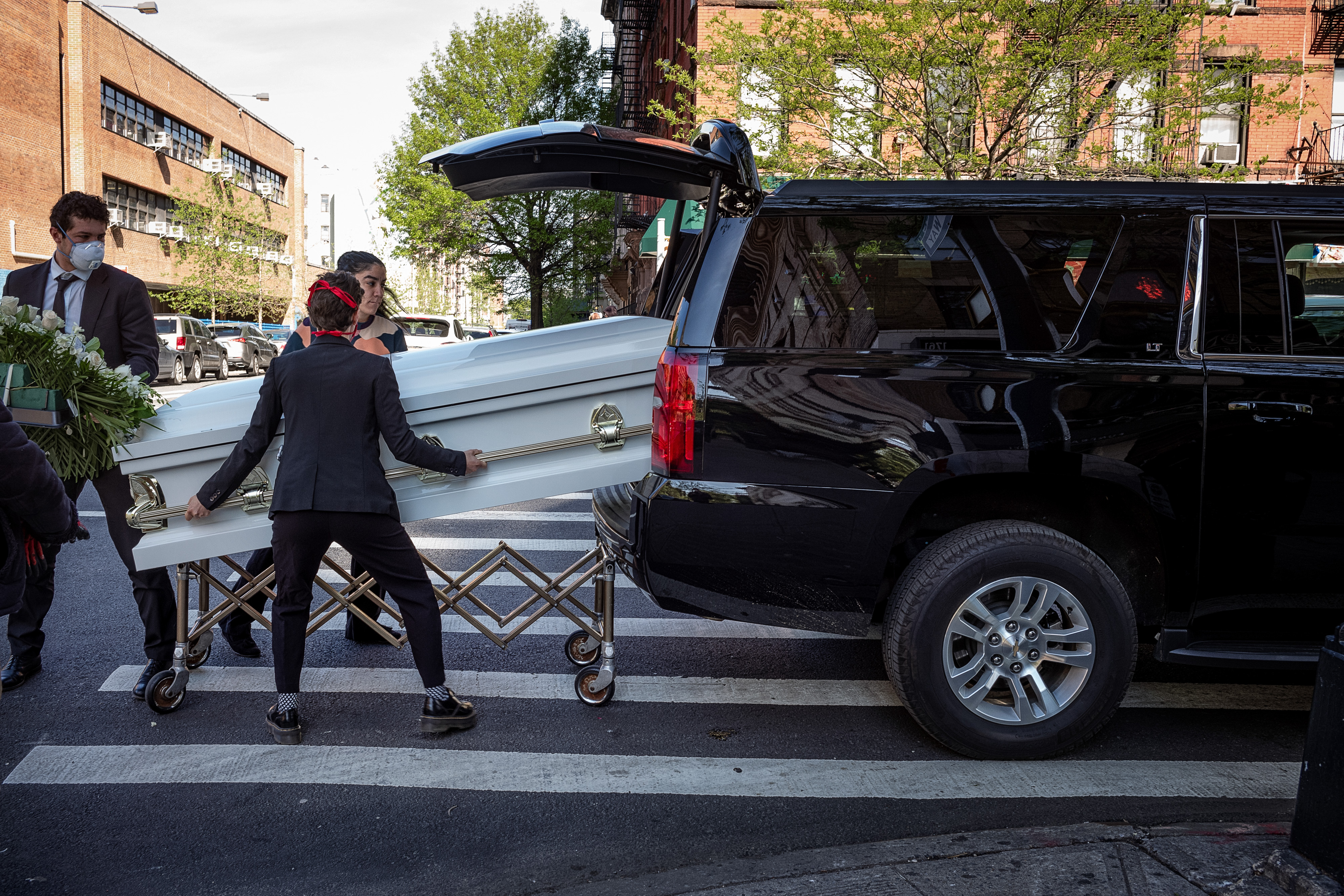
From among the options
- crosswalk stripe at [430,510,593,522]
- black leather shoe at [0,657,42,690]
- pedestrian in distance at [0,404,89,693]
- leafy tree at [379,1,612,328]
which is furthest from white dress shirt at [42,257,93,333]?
leafy tree at [379,1,612,328]

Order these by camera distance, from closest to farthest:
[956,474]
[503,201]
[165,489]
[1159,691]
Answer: [956,474] → [165,489] → [1159,691] → [503,201]

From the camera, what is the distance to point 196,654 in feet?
16.5

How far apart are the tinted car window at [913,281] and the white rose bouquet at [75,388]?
248cm

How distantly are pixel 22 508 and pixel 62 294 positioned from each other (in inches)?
94.1

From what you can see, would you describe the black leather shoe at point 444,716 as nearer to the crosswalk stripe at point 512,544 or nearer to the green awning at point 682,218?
the green awning at point 682,218

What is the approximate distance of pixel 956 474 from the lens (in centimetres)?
386

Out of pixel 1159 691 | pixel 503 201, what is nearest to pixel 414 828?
pixel 1159 691

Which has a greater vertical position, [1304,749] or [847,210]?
[847,210]

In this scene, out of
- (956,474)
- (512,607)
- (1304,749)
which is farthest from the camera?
(512,607)

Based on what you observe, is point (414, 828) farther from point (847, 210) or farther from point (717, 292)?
point (847, 210)

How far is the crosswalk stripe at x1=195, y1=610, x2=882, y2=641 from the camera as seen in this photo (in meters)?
5.85

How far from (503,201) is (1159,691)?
33.3 m

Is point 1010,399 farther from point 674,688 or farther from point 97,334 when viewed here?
point 97,334

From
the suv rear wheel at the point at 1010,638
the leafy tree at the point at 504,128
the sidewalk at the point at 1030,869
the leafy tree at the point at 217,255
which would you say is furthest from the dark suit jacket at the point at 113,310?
the leafy tree at the point at 217,255
